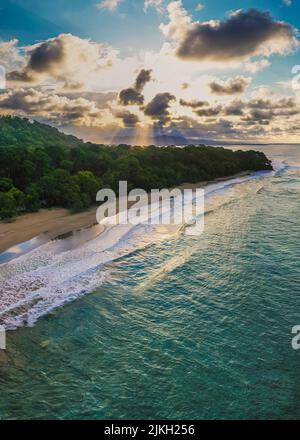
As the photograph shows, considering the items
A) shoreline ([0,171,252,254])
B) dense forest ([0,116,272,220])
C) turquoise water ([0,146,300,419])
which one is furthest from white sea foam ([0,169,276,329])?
dense forest ([0,116,272,220])

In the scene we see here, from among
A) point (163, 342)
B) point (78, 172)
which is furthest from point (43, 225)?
point (163, 342)

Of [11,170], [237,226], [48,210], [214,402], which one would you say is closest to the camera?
[214,402]

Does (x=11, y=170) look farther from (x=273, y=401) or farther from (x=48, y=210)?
(x=273, y=401)

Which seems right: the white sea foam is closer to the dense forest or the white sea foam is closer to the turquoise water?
the turquoise water

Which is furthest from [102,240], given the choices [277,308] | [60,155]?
[60,155]

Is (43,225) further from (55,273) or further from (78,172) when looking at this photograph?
(78,172)

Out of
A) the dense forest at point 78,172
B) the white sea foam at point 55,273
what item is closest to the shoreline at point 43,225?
the dense forest at point 78,172

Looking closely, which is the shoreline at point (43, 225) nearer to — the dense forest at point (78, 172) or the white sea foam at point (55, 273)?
the dense forest at point (78, 172)
